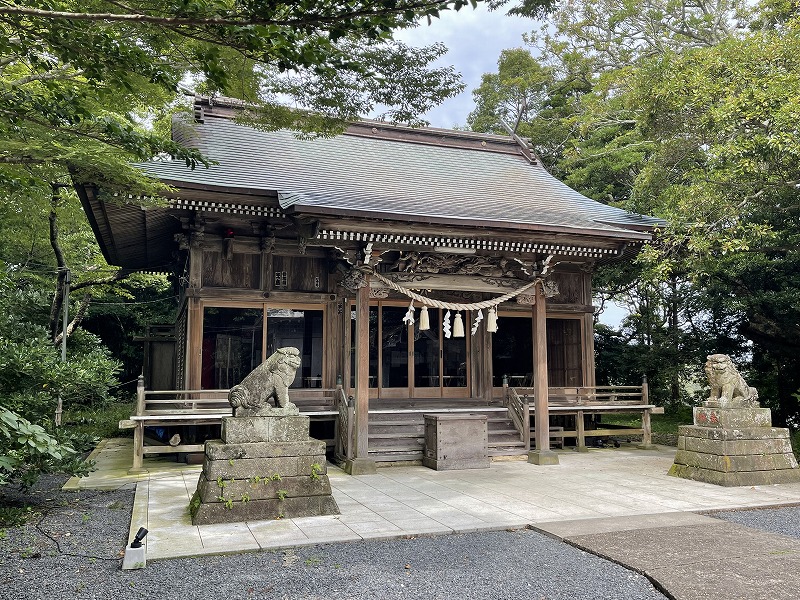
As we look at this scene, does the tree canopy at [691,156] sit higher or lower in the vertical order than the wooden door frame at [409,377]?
higher

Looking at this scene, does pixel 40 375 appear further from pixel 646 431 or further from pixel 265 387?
pixel 646 431

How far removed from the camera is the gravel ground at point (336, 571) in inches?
156

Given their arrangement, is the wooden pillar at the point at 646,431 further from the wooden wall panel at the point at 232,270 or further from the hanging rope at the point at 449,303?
the wooden wall panel at the point at 232,270

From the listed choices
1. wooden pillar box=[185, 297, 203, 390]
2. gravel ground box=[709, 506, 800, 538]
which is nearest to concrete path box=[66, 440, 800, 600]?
gravel ground box=[709, 506, 800, 538]

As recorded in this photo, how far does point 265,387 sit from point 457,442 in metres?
4.19

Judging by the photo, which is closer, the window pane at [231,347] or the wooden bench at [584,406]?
the window pane at [231,347]

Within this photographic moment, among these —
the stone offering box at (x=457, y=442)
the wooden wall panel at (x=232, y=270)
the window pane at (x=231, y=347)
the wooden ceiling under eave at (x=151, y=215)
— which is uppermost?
the wooden ceiling under eave at (x=151, y=215)

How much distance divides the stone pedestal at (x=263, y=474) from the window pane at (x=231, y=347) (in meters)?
4.65

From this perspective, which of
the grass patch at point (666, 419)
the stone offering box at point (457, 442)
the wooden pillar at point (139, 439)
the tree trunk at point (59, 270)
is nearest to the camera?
the wooden pillar at point (139, 439)

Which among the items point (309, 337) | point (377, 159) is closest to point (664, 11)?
point (377, 159)

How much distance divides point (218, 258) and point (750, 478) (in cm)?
902

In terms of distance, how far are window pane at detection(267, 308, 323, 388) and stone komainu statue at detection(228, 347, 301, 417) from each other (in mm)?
4376

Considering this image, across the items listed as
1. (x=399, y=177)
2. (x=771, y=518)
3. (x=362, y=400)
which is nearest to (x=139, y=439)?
(x=362, y=400)

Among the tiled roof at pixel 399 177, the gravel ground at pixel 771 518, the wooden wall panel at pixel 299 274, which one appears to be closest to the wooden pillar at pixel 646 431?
the tiled roof at pixel 399 177
